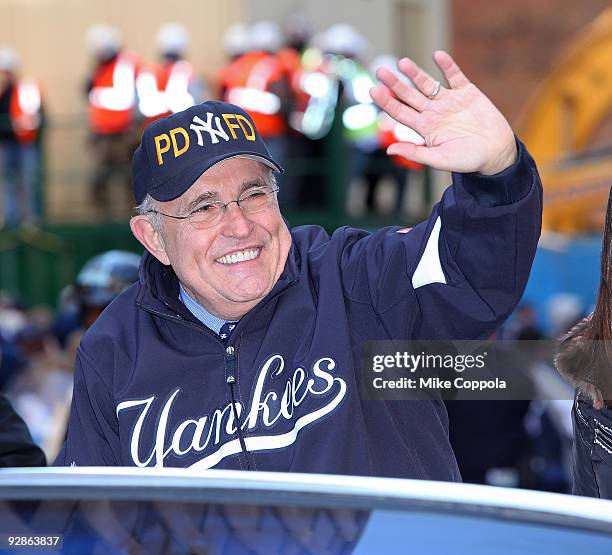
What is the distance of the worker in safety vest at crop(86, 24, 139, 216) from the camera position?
1339 cm

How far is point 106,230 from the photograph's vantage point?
45.5 feet

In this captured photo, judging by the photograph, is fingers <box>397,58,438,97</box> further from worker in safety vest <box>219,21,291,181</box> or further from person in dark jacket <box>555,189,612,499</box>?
worker in safety vest <box>219,21,291,181</box>

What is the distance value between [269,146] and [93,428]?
918 cm

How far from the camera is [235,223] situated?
3021 millimetres

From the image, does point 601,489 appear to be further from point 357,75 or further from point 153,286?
point 357,75

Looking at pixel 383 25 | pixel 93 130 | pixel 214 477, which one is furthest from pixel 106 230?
pixel 214 477

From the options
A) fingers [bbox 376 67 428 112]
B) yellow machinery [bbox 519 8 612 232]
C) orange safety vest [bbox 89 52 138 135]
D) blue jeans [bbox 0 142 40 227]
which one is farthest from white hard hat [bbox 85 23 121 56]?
fingers [bbox 376 67 428 112]

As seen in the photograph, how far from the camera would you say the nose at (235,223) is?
119 inches

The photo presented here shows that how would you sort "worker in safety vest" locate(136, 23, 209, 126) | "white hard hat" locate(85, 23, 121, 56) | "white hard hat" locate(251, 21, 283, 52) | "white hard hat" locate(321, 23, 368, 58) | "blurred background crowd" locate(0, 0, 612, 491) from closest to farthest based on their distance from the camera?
"blurred background crowd" locate(0, 0, 612, 491) < "worker in safety vest" locate(136, 23, 209, 126) < "white hard hat" locate(251, 21, 283, 52) < "white hard hat" locate(321, 23, 368, 58) < "white hard hat" locate(85, 23, 121, 56)

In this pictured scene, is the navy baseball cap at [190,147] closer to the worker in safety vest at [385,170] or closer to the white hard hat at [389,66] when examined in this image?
the white hard hat at [389,66]

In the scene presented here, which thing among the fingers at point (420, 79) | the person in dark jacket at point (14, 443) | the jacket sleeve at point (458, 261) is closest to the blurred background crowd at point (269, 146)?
the person in dark jacket at point (14, 443)

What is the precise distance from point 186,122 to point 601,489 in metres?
1.27

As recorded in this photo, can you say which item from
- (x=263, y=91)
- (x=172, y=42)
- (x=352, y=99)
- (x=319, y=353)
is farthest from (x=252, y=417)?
(x=172, y=42)

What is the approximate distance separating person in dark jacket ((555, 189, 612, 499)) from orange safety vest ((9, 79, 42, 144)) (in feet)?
37.9
